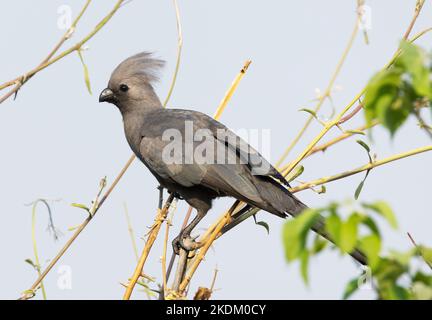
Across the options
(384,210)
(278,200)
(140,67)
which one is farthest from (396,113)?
(140,67)

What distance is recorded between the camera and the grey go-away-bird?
15.4 feet

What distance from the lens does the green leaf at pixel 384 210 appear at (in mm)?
1438

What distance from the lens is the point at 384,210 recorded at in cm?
149

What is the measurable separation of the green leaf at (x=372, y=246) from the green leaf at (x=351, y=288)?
0.25 meters

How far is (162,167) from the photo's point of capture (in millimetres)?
5176

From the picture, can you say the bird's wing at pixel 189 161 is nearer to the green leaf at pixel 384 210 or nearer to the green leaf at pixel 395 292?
the green leaf at pixel 395 292

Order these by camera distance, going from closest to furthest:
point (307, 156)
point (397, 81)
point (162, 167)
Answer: point (397, 81)
point (307, 156)
point (162, 167)

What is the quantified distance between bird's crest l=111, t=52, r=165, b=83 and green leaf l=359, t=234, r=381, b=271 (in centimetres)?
471

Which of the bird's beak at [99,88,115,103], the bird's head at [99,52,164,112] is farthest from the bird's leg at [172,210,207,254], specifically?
the bird's beak at [99,88,115,103]

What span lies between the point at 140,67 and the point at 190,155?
1.43 metres
